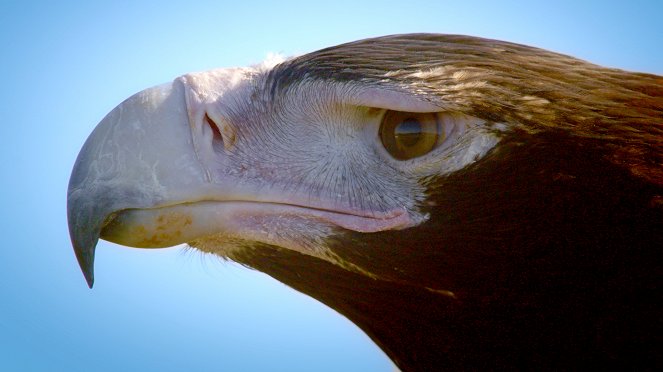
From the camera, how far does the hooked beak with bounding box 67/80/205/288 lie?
7.13 feet

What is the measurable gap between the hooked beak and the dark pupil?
65 cm

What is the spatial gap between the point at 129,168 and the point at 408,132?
0.90 metres

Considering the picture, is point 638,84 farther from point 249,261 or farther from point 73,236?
point 73,236

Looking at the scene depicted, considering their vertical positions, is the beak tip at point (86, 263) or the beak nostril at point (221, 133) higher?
the beak nostril at point (221, 133)

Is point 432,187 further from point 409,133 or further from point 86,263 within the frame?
point 86,263

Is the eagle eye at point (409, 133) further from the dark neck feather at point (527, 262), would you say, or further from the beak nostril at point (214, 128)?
the beak nostril at point (214, 128)

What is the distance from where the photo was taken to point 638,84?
2369 millimetres

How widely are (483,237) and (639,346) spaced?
65cm

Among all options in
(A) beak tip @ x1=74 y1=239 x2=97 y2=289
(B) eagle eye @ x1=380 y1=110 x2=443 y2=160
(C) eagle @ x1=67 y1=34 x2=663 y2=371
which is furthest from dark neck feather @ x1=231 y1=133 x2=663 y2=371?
(A) beak tip @ x1=74 y1=239 x2=97 y2=289

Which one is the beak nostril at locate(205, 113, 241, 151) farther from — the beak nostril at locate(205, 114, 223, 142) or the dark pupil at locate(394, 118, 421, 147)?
the dark pupil at locate(394, 118, 421, 147)

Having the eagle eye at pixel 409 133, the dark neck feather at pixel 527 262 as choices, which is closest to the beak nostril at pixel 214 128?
the dark neck feather at pixel 527 262

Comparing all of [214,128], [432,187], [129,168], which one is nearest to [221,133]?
[214,128]

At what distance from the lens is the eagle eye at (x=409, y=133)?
2201mm

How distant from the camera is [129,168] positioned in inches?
86.0
